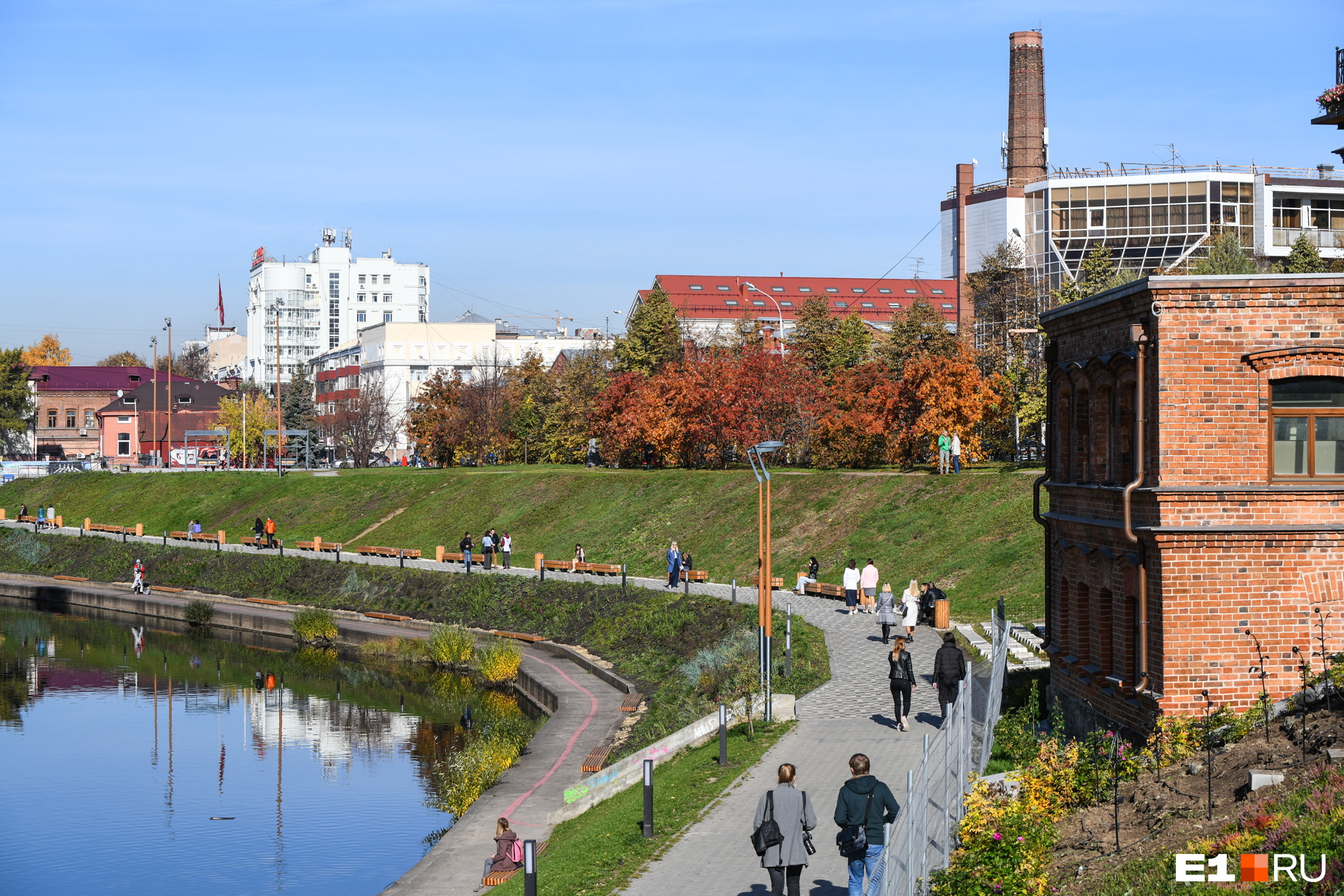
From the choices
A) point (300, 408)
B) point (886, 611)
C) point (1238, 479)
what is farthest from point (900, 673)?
point (300, 408)

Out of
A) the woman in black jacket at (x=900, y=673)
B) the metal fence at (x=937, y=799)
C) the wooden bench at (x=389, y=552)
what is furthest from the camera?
the wooden bench at (x=389, y=552)

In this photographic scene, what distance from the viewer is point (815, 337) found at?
234 ft

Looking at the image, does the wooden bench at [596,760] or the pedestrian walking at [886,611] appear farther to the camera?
the pedestrian walking at [886,611]

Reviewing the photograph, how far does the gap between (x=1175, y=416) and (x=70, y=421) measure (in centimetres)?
12091

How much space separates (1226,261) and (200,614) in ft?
140

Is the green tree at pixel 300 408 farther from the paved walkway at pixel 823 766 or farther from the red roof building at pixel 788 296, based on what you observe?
the paved walkway at pixel 823 766

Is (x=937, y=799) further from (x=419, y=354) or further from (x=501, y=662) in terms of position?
(x=419, y=354)

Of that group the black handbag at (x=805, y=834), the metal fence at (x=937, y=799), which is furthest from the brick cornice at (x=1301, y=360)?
the black handbag at (x=805, y=834)

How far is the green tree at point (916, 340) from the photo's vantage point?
66.1 metres

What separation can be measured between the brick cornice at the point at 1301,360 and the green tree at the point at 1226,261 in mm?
35970

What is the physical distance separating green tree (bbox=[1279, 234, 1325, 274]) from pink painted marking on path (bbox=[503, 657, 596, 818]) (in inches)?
1688

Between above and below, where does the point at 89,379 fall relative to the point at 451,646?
above

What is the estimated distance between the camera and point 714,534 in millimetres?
48094

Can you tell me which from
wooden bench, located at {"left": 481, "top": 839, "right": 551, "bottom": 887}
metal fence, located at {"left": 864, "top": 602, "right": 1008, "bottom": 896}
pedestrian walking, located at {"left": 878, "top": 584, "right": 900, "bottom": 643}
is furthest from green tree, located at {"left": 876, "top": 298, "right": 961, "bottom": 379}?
wooden bench, located at {"left": 481, "top": 839, "right": 551, "bottom": 887}
